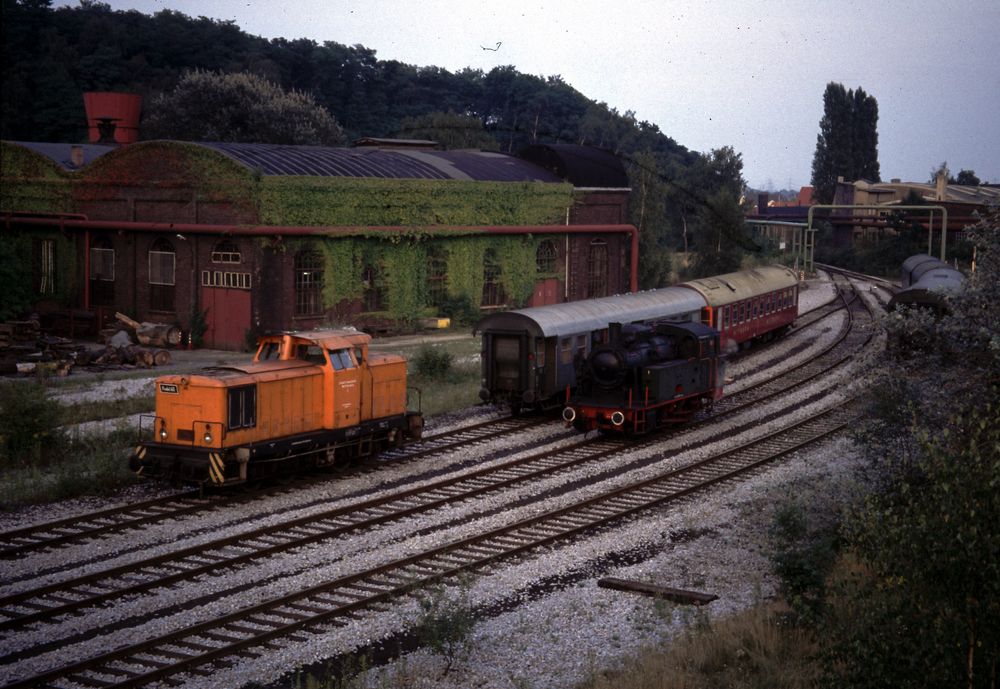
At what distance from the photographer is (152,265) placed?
1454 inches

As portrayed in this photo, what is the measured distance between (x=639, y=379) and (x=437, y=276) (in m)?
20.5

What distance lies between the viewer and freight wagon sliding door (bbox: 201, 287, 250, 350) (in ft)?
115

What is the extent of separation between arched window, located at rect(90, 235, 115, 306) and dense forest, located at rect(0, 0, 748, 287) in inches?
876

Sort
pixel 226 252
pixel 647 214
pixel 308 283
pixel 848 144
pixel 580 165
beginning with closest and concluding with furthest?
1. pixel 226 252
2. pixel 308 283
3. pixel 580 165
4. pixel 647 214
5. pixel 848 144

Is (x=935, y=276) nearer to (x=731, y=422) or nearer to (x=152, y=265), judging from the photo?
(x=731, y=422)

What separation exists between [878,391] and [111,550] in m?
11.1

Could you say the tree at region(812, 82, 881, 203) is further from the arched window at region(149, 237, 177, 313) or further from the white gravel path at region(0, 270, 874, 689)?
Answer: the white gravel path at region(0, 270, 874, 689)

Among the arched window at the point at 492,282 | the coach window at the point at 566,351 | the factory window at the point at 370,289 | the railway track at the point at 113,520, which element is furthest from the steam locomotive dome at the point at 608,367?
the arched window at the point at 492,282

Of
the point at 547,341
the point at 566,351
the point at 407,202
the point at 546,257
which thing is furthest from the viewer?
the point at 546,257

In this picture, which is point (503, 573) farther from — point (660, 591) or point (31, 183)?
point (31, 183)

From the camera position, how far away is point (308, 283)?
36.5 meters

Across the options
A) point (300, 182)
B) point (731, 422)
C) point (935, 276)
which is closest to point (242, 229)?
point (300, 182)

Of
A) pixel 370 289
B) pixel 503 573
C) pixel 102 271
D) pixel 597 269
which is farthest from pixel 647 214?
pixel 503 573

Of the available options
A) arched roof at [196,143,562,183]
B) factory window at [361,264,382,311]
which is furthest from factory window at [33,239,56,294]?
factory window at [361,264,382,311]
